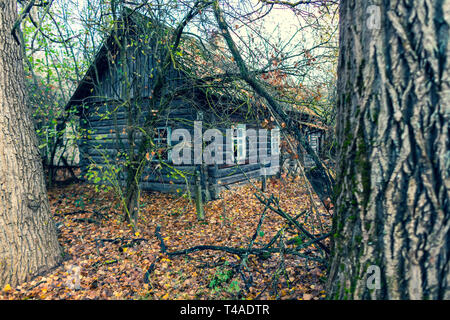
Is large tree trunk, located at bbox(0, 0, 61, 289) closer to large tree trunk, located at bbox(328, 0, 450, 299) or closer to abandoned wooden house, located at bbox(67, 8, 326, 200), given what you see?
abandoned wooden house, located at bbox(67, 8, 326, 200)

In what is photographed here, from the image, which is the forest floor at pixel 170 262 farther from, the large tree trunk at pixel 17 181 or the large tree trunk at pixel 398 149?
the large tree trunk at pixel 398 149

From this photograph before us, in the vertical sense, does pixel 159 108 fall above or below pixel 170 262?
above

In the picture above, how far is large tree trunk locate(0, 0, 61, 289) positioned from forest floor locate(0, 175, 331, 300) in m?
0.28

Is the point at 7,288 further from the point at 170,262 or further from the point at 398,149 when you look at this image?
the point at 398,149

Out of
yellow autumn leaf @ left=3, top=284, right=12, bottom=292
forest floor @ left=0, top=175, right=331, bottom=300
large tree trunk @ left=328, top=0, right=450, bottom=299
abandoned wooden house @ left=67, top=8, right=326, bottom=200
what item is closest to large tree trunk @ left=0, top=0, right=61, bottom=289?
yellow autumn leaf @ left=3, top=284, right=12, bottom=292

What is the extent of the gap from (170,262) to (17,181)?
2499mm

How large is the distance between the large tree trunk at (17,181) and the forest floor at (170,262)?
279 mm

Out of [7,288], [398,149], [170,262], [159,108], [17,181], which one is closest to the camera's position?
[398,149]

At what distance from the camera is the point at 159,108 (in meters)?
5.99

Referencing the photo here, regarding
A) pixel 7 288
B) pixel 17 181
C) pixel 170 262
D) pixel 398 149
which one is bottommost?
pixel 170 262

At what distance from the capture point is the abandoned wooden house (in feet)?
19.9

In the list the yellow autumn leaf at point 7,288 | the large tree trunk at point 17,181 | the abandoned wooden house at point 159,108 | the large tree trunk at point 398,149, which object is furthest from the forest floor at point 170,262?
the large tree trunk at point 398,149

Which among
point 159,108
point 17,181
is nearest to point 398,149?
point 17,181
